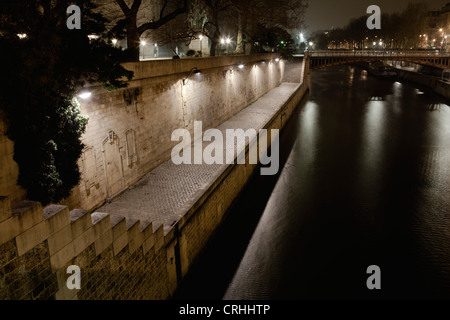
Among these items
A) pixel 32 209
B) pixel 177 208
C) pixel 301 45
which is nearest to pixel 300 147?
pixel 177 208

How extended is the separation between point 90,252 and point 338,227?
8108mm

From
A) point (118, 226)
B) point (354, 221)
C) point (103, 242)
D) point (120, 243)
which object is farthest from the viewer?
point (354, 221)

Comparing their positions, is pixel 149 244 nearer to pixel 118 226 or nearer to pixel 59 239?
pixel 118 226

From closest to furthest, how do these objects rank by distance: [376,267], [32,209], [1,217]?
1. [1,217]
2. [32,209]
3. [376,267]

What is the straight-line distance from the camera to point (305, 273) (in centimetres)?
874

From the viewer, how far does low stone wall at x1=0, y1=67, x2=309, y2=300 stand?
11.9ft

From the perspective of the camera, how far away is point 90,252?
464cm

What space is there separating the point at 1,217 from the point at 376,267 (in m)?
8.51

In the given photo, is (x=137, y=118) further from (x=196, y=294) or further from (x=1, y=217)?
(x=1, y=217)

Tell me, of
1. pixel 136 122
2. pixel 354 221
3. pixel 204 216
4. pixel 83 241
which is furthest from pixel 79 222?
pixel 354 221

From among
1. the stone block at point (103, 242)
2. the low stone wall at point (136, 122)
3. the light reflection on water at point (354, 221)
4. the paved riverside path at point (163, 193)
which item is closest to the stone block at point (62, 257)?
the stone block at point (103, 242)

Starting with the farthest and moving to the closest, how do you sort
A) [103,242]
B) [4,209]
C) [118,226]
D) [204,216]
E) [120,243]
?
[204,216] → [120,243] → [118,226] → [103,242] → [4,209]

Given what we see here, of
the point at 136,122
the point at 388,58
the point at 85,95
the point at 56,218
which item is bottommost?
the point at 56,218

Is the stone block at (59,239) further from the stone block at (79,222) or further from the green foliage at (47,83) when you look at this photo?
the green foliage at (47,83)
